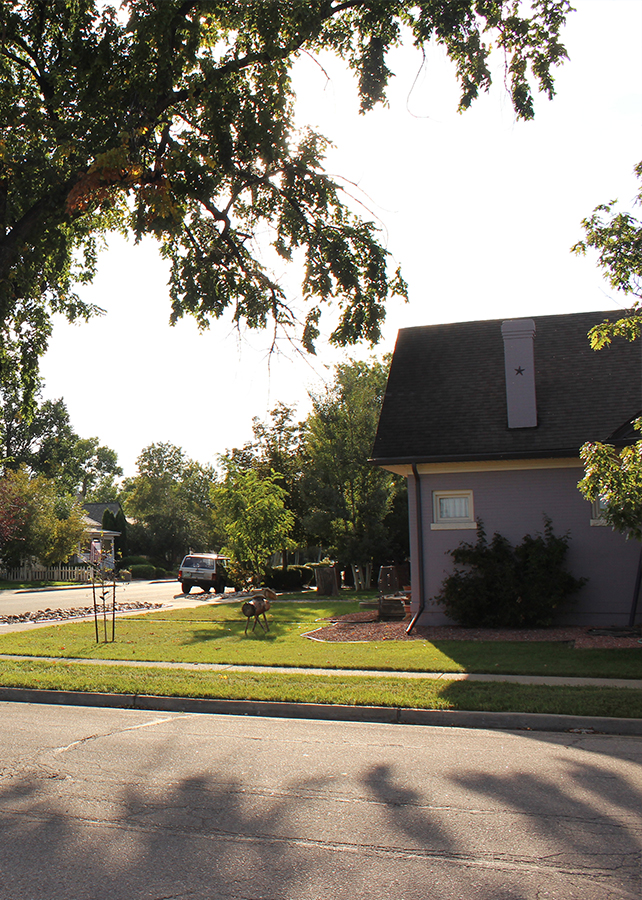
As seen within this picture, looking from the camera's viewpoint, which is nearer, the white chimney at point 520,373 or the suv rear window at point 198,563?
the white chimney at point 520,373

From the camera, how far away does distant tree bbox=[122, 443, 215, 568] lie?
6300 cm

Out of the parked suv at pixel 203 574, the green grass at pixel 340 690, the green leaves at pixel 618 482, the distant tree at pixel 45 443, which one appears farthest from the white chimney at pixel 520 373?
the distant tree at pixel 45 443

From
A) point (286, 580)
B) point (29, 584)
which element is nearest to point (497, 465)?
point (286, 580)

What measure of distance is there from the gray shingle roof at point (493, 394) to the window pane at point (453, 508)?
102cm

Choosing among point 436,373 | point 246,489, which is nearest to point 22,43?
point 436,373

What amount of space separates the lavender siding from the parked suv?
20191mm

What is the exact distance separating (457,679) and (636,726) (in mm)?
2868

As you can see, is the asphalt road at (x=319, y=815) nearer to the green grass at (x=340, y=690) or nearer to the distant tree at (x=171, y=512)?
the green grass at (x=340, y=690)

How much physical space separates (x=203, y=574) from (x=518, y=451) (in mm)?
22630

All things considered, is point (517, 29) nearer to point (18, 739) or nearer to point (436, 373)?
point (436, 373)

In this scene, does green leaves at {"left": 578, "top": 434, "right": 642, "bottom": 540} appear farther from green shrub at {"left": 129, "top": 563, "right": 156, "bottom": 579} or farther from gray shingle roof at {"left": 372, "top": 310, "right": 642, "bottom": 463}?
green shrub at {"left": 129, "top": 563, "right": 156, "bottom": 579}

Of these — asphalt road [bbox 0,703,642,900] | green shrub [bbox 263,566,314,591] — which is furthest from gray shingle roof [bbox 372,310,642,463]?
green shrub [bbox 263,566,314,591]

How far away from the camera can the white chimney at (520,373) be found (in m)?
16.8

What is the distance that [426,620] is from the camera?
16312 millimetres
